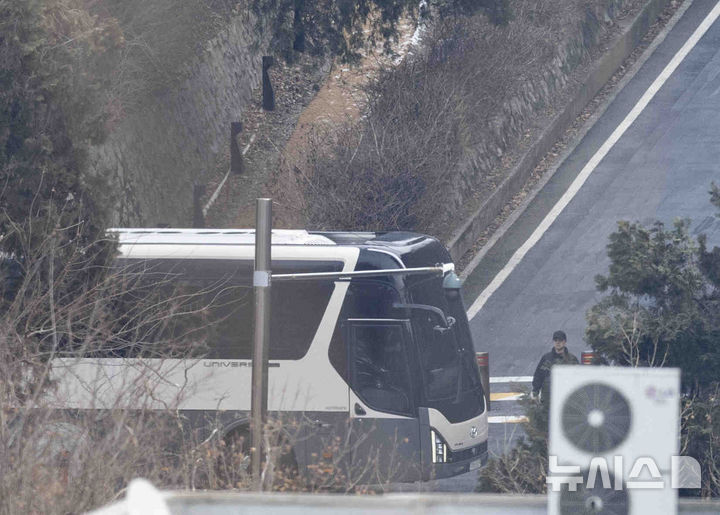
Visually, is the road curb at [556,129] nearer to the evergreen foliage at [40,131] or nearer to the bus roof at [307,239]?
the bus roof at [307,239]

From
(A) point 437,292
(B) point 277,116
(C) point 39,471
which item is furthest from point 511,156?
(C) point 39,471

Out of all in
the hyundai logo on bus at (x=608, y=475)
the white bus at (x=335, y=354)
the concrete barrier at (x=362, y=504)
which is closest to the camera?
the hyundai logo on bus at (x=608, y=475)

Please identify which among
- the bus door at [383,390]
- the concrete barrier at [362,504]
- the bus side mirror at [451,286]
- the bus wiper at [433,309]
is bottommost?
the concrete barrier at [362,504]

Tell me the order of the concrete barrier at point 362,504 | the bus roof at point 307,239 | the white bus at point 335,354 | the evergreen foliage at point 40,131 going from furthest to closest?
1. the bus roof at point 307,239
2. the white bus at point 335,354
3. the evergreen foliage at point 40,131
4. the concrete barrier at point 362,504

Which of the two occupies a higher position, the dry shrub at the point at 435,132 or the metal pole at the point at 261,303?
the dry shrub at the point at 435,132

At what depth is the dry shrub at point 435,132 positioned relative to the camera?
20625 millimetres

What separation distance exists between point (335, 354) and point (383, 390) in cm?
74

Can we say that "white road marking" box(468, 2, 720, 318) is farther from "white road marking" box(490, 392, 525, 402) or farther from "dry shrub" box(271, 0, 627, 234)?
"white road marking" box(490, 392, 525, 402)

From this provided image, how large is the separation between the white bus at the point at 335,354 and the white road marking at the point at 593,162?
24.3ft

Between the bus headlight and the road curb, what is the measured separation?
9.07 metres

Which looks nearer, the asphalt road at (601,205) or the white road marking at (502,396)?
the white road marking at (502,396)

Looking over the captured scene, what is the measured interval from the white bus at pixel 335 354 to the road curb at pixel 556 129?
873 centimetres

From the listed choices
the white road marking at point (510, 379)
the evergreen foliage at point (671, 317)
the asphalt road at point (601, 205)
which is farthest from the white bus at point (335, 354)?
the asphalt road at point (601, 205)

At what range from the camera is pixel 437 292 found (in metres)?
13.5
